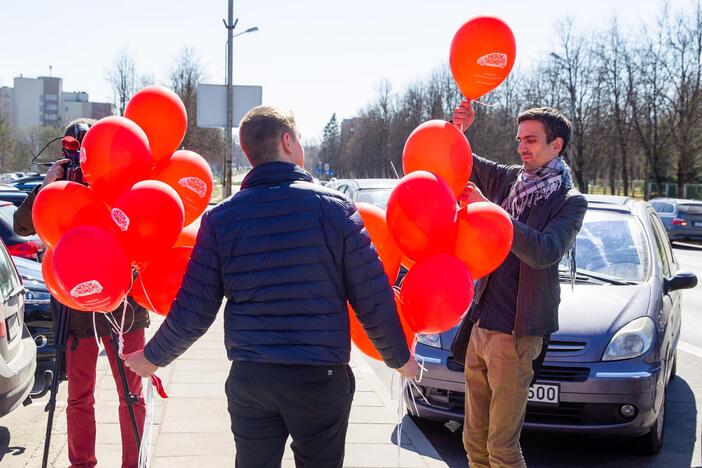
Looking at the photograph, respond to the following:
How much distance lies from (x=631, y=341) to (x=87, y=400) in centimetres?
348

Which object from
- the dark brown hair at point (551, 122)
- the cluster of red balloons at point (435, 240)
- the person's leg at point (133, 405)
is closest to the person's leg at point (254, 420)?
the cluster of red balloons at point (435, 240)

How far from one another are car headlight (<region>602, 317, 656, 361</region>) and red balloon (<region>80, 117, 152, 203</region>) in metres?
3.27

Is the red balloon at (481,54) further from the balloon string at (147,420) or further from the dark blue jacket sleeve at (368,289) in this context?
the balloon string at (147,420)

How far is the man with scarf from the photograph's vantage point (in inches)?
138

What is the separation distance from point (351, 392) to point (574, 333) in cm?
263

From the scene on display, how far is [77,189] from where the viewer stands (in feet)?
10.9

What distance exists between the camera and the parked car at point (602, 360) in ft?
15.7

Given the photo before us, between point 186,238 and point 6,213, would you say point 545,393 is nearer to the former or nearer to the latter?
point 186,238

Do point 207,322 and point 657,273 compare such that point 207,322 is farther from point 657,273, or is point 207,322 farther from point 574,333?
point 657,273

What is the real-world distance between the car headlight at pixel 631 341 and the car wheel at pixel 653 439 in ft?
1.75

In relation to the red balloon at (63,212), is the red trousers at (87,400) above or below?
below

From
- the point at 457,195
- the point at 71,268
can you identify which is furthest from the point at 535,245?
the point at 71,268

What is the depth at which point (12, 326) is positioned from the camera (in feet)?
16.4

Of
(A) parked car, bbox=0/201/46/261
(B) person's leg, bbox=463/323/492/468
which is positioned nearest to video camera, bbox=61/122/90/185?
(B) person's leg, bbox=463/323/492/468
